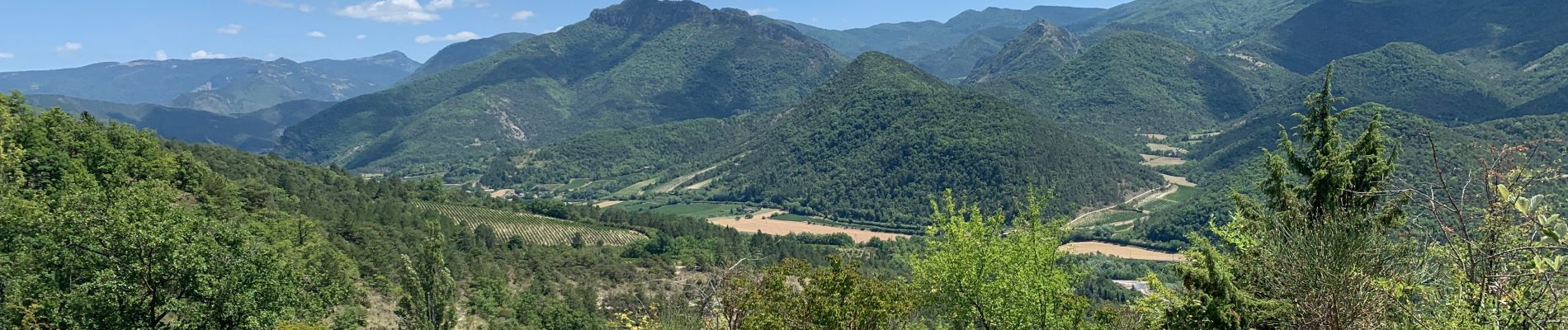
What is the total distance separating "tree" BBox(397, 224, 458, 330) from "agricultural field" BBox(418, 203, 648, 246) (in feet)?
193

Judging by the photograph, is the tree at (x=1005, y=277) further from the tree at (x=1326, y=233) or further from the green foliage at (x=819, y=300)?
the tree at (x=1326, y=233)

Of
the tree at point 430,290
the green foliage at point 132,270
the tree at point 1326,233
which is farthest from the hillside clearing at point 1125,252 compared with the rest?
the green foliage at point 132,270

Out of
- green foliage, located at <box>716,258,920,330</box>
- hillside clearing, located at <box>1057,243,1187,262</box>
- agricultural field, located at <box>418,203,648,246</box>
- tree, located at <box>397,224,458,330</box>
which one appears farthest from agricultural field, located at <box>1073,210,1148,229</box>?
green foliage, located at <box>716,258,920,330</box>

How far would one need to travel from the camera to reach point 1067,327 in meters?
22.6

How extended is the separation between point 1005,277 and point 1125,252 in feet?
423

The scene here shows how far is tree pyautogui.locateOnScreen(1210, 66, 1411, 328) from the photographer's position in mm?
11391

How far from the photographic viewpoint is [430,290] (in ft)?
143

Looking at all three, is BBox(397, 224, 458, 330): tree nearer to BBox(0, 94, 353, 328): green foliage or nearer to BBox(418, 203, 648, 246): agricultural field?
BBox(0, 94, 353, 328): green foliage

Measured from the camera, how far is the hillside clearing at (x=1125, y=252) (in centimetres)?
13250

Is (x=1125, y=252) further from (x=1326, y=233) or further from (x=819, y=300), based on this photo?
(x=1326, y=233)

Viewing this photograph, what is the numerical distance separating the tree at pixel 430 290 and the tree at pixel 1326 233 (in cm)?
3804

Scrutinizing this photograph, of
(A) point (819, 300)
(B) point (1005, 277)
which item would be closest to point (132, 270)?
(A) point (819, 300)

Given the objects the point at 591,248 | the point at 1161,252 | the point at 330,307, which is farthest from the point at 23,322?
the point at 1161,252

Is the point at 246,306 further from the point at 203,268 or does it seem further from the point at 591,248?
the point at 591,248
